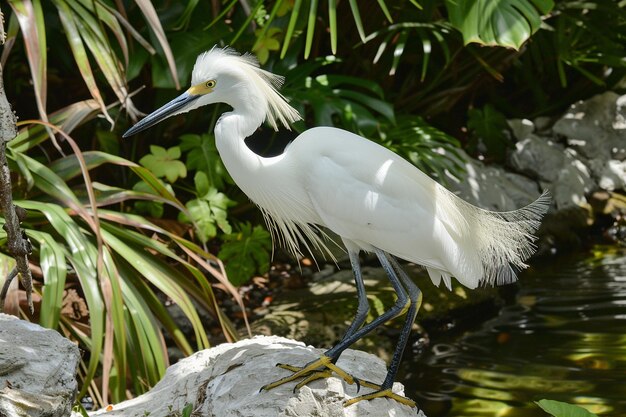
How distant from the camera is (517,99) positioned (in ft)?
22.6

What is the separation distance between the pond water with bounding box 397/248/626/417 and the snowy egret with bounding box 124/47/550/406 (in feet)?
4.02

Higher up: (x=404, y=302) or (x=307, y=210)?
(x=307, y=210)

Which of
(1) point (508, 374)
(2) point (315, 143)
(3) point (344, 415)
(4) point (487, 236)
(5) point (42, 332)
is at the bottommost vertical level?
(1) point (508, 374)

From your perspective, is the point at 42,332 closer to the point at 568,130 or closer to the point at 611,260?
the point at 611,260

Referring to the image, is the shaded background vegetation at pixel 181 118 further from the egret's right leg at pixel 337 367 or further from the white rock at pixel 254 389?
the egret's right leg at pixel 337 367

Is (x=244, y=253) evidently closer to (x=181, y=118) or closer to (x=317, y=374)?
(x=181, y=118)

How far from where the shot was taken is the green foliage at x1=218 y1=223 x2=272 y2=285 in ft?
14.7

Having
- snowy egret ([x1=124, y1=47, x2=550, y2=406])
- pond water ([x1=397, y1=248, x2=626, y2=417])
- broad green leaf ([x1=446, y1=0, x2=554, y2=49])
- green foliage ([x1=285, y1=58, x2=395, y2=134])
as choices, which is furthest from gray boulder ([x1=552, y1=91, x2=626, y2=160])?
snowy egret ([x1=124, y1=47, x2=550, y2=406])

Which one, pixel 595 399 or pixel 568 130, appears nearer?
pixel 595 399

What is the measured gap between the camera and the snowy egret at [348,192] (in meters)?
2.50

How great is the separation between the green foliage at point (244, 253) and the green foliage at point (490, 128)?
81.7 inches

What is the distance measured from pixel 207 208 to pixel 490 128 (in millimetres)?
2402

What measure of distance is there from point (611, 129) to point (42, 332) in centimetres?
509

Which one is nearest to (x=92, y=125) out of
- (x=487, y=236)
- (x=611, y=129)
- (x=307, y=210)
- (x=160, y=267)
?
(x=160, y=267)
